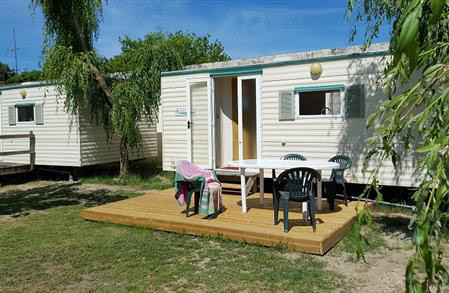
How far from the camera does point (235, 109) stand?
8586 millimetres

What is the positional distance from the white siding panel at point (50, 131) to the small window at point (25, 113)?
0.15 metres

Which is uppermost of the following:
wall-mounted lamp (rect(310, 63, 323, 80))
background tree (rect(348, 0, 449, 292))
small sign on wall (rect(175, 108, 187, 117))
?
wall-mounted lamp (rect(310, 63, 323, 80))

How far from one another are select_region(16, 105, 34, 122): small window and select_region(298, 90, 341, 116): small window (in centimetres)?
782

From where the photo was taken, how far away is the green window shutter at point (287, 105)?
→ 7281mm

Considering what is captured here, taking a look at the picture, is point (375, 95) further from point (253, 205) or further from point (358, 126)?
point (253, 205)

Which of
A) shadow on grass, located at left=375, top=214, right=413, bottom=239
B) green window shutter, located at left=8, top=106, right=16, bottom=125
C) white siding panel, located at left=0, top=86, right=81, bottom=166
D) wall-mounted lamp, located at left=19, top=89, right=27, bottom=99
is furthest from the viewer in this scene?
green window shutter, located at left=8, top=106, right=16, bottom=125

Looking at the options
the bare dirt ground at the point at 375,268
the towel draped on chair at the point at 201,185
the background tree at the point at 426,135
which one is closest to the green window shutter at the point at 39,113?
the towel draped on chair at the point at 201,185

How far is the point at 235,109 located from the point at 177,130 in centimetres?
128

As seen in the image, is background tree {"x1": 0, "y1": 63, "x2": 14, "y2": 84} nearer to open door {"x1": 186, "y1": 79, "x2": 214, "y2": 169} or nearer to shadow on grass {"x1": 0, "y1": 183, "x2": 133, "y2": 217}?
shadow on grass {"x1": 0, "y1": 183, "x2": 133, "y2": 217}

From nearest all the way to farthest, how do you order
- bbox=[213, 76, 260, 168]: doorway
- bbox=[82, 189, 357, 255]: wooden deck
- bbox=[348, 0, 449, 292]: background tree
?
bbox=[348, 0, 449, 292]: background tree
bbox=[82, 189, 357, 255]: wooden deck
bbox=[213, 76, 260, 168]: doorway

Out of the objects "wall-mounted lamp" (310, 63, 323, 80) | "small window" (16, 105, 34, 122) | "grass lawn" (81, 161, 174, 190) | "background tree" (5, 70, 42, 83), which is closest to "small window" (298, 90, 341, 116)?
"wall-mounted lamp" (310, 63, 323, 80)

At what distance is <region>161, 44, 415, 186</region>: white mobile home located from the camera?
22.0 feet

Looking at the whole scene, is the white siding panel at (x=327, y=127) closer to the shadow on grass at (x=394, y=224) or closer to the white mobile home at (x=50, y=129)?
the shadow on grass at (x=394, y=224)

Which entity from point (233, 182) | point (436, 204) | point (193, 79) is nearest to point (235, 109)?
point (193, 79)
